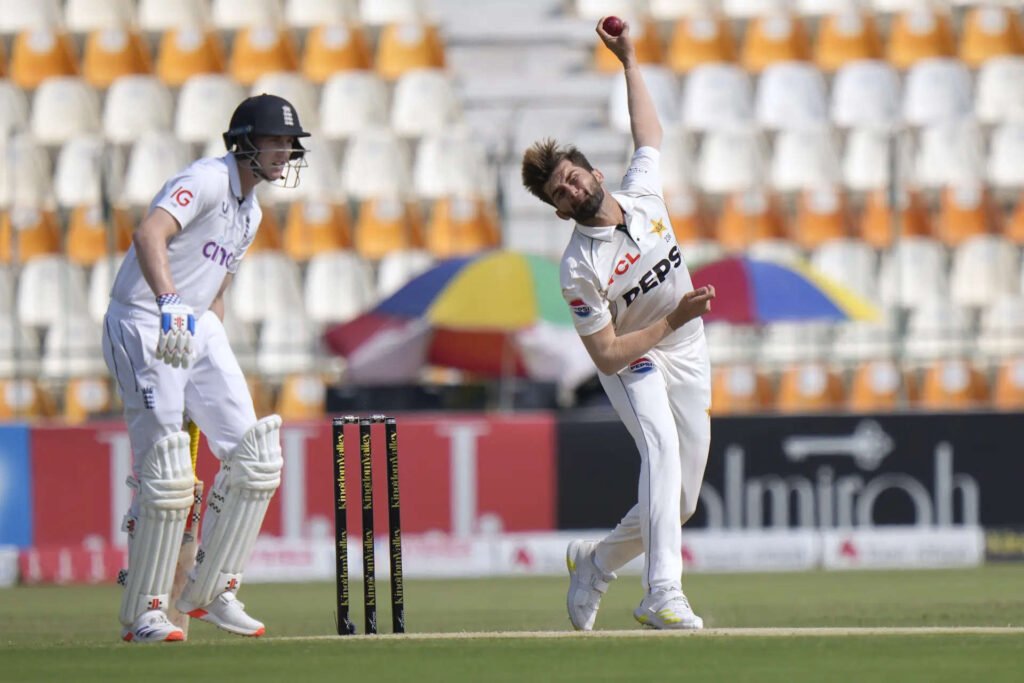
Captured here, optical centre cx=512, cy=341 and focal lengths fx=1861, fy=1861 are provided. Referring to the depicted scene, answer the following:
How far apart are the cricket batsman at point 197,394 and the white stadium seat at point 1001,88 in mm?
11492

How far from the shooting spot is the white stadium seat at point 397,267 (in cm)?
1514

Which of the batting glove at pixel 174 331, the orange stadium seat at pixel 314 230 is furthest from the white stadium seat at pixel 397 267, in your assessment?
the batting glove at pixel 174 331

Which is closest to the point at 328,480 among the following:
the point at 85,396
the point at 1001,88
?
the point at 85,396

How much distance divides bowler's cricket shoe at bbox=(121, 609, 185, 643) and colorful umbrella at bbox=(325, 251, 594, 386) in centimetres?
636

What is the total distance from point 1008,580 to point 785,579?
1266 mm

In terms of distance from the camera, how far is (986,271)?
50.3 ft

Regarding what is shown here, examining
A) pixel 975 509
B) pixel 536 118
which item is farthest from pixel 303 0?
pixel 975 509

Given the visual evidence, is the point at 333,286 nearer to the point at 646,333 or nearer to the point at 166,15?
the point at 166,15

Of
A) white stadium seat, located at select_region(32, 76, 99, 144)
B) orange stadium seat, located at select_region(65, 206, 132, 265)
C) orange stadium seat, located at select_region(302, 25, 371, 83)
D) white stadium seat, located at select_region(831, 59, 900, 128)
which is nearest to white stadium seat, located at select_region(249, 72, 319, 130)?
orange stadium seat, located at select_region(302, 25, 371, 83)

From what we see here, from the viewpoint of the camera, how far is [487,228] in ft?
50.5

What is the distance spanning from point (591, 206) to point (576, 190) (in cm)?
7

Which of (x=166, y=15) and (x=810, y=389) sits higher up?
(x=166, y=15)

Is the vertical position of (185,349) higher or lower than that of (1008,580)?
higher

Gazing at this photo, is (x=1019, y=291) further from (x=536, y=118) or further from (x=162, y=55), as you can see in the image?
(x=162, y=55)
